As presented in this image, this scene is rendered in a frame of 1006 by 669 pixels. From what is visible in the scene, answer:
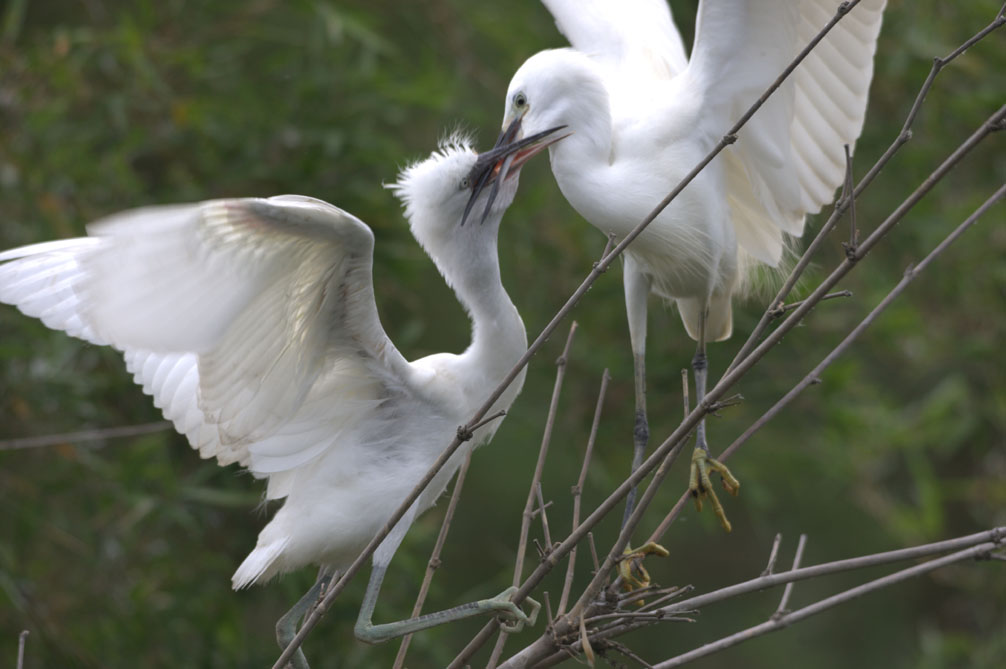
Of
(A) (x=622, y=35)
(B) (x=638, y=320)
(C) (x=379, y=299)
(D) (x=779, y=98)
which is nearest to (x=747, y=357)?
(D) (x=779, y=98)

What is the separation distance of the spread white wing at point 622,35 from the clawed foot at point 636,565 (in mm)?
905

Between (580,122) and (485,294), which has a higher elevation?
(580,122)

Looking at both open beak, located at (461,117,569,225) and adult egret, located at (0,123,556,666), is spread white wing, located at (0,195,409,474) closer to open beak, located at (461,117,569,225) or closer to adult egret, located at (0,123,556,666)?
adult egret, located at (0,123,556,666)

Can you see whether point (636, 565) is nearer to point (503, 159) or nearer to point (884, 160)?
point (503, 159)

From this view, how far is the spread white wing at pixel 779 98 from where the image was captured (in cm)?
181

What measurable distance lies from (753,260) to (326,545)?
0.90m

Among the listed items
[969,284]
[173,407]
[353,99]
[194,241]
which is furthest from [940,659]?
[194,241]

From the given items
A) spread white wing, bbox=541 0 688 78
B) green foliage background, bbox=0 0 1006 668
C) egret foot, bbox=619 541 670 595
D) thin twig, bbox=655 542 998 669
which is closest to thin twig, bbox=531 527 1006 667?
thin twig, bbox=655 542 998 669

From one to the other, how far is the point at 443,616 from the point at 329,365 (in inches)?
15.2

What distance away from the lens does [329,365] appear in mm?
1779

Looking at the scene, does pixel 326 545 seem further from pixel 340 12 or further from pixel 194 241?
pixel 340 12

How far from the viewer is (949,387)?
366cm

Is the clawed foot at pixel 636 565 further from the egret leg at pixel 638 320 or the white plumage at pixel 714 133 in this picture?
the white plumage at pixel 714 133

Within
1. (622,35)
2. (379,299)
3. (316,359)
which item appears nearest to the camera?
(316,359)
